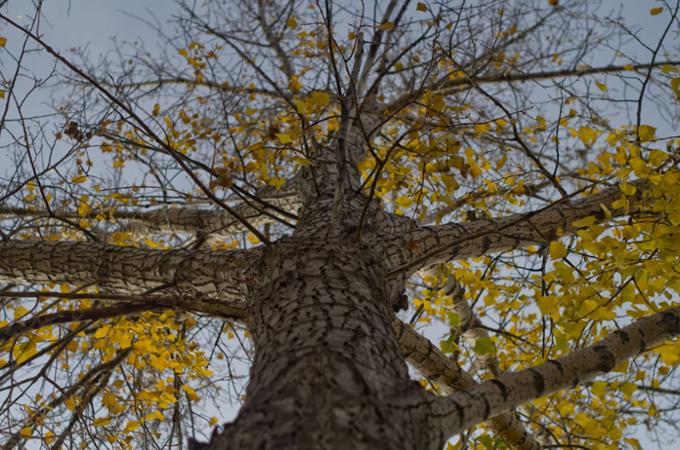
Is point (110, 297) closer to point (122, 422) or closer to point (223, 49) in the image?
point (122, 422)

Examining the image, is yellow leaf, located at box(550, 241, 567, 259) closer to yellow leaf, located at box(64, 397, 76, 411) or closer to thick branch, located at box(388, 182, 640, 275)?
thick branch, located at box(388, 182, 640, 275)

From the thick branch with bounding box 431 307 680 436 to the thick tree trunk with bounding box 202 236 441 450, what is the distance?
0.09 metres

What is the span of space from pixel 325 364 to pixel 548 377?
62cm

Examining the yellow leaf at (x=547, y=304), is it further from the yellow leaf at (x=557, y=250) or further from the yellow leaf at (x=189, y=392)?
the yellow leaf at (x=189, y=392)

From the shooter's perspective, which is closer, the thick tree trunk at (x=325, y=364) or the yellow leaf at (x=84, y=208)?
the thick tree trunk at (x=325, y=364)

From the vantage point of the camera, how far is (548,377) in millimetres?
1266

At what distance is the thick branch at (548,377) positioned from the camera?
3.59ft

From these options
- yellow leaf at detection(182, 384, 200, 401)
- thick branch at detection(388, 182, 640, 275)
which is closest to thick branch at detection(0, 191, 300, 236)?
yellow leaf at detection(182, 384, 200, 401)

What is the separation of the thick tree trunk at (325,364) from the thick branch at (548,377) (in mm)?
93

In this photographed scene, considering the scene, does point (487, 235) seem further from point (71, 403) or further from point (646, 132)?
point (71, 403)

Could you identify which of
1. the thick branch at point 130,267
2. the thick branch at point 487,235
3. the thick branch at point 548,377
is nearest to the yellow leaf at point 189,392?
the thick branch at point 130,267

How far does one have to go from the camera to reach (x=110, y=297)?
5.33ft

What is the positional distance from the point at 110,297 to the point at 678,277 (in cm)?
197

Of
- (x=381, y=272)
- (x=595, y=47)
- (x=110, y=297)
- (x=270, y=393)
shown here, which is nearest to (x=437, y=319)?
(x=595, y=47)
